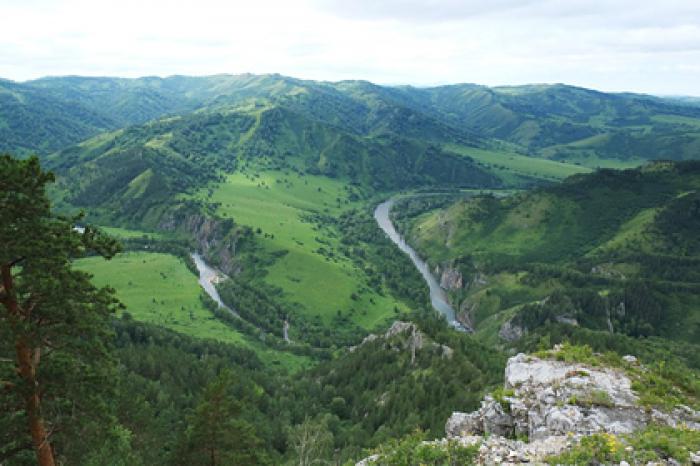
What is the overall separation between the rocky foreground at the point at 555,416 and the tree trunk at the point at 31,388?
59.7 feet

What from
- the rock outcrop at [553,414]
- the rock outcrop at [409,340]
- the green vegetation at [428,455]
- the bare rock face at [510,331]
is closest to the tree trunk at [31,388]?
the green vegetation at [428,455]

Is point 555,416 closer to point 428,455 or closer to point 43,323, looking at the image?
point 428,455

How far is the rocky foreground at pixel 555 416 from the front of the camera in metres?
26.2

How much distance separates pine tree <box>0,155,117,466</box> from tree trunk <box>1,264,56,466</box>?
45mm

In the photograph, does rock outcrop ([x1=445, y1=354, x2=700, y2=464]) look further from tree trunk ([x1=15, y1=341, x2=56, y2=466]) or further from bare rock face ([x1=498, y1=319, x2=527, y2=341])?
bare rock face ([x1=498, y1=319, x2=527, y2=341])

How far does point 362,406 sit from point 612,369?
9656 centimetres

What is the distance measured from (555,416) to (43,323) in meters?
30.8

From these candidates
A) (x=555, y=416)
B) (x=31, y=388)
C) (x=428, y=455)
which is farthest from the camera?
(x=555, y=416)

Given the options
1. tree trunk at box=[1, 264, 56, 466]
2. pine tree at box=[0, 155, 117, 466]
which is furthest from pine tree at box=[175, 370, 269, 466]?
tree trunk at box=[1, 264, 56, 466]

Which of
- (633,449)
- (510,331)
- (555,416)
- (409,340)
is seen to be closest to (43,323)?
(555,416)

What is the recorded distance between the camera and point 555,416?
29391 millimetres

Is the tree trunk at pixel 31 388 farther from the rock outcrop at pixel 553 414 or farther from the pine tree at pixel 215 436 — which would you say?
the rock outcrop at pixel 553 414

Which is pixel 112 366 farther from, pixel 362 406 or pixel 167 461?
pixel 362 406

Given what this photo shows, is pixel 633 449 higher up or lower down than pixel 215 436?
higher up
